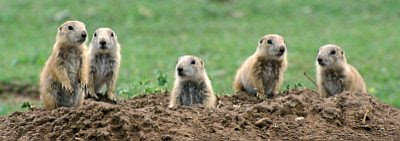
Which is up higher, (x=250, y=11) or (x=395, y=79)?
(x=250, y=11)

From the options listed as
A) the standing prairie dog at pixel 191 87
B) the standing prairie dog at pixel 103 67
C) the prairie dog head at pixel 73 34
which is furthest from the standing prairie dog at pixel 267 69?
the prairie dog head at pixel 73 34

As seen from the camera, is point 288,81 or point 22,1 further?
point 22,1

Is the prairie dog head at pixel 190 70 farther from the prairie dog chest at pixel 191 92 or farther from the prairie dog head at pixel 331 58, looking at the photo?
the prairie dog head at pixel 331 58

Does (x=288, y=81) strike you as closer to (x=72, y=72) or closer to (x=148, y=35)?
(x=148, y=35)

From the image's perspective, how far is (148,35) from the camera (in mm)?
21109

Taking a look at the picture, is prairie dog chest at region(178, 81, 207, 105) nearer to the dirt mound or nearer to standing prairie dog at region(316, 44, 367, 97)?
the dirt mound

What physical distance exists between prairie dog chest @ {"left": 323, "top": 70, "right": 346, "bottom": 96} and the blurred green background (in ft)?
14.0

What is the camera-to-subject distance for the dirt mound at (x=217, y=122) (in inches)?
307

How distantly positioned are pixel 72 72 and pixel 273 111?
2.22 m

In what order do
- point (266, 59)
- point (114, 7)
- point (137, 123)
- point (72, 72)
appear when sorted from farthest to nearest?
point (114, 7)
point (266, 59)
point (72, 72)
point (137, 123)

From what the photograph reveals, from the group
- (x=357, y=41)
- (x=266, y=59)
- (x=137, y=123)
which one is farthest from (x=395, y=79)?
(x=137, y=123)

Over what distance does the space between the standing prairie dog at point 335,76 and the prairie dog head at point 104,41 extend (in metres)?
2.45

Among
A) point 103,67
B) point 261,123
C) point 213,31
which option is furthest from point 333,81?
point 213,31

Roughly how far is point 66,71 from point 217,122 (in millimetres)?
2083
